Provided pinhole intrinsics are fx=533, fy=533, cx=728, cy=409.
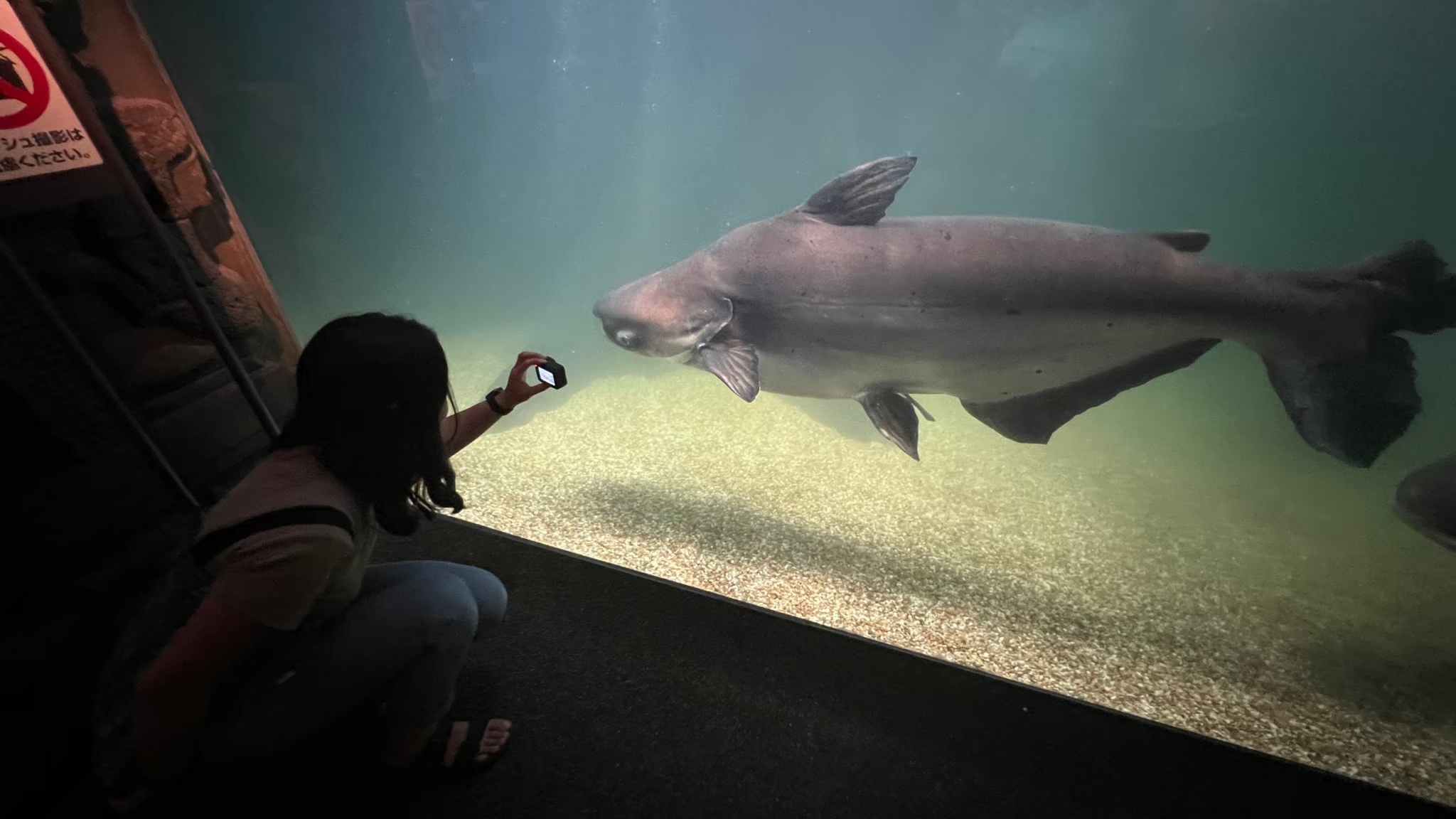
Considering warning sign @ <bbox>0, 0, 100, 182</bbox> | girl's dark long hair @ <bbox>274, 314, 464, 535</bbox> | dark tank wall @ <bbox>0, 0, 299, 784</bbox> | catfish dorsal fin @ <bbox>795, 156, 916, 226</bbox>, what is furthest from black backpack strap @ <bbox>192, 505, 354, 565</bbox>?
catfish dorsal fin @ <bbox>795, 156, 916, 226</bbox>

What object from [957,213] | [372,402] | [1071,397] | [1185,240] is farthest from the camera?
[957,213]

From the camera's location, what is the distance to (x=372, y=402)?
1121 millimetres

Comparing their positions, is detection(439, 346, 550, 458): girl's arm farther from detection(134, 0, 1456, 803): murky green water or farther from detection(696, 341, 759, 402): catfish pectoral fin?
detection(134, 0, 1456, 803): murky green water

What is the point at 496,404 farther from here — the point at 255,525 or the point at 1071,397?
the point at 1071,397

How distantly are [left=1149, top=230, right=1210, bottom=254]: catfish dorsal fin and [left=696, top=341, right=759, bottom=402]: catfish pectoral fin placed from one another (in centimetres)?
176

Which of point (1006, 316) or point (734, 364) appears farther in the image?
point (734, 364)

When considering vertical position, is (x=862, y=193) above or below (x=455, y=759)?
above

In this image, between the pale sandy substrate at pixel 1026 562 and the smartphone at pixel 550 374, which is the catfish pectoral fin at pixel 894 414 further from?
the smartphone at pixel 550 374

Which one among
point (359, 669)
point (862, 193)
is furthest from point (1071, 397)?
point (359, 669)

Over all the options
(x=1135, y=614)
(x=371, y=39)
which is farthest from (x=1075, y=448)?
(x=371, y=39)

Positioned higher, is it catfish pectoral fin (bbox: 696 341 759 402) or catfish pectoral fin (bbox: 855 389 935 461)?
catfish pectoral fin (bbox: 696 341 759 402)

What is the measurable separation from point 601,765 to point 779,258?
210 centimetres

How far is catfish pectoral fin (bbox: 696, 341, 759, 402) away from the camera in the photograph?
2.46 m

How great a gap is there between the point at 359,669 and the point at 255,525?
→ 45cm
